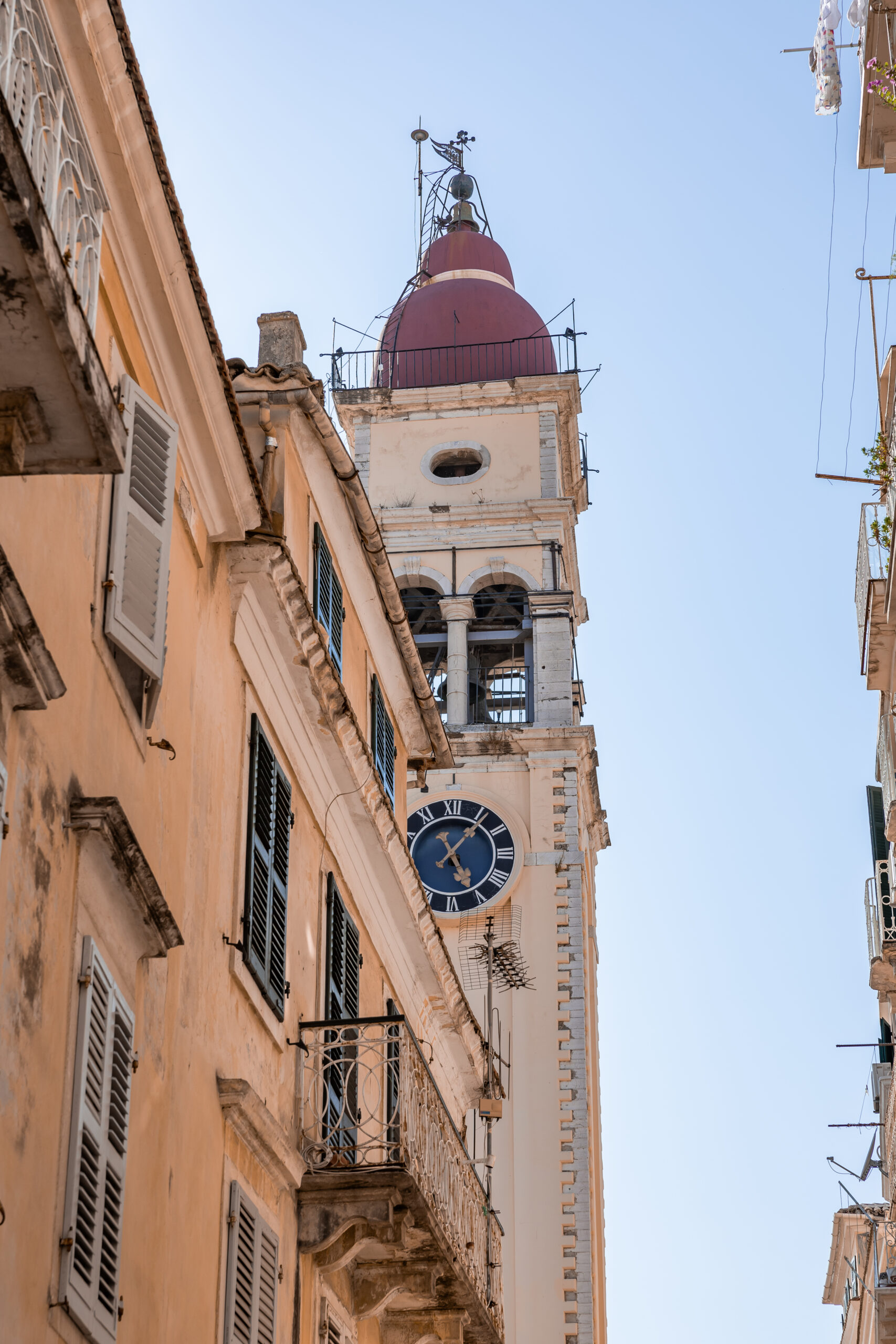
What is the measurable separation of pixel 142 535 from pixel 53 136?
2694mm

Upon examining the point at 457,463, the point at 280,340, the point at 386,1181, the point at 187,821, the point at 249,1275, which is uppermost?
the point at 457,463

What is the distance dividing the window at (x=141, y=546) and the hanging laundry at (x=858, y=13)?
7.79m

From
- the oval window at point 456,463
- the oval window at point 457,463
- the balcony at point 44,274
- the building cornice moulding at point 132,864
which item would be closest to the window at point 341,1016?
the building cornice moulding at point 132,864

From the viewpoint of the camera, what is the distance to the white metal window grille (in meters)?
6.77

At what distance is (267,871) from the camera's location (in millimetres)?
12078

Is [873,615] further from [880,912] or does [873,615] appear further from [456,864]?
[456,864]

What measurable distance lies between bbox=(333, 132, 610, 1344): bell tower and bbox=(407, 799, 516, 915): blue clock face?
36 millimetres

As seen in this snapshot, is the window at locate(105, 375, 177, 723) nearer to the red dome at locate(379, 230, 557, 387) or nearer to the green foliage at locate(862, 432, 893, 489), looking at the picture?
the green foliage at locate(862, 432, 893, 489)

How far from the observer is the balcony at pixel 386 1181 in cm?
1215

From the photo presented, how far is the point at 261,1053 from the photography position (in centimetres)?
1176

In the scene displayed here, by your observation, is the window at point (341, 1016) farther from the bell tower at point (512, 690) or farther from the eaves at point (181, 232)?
the bell tower at point (512, 690)

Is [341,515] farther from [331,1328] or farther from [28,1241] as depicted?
[28,1241]

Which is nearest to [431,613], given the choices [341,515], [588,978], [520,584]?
[520,584]

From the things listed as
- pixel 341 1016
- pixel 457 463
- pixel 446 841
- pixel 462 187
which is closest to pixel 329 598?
pixel 341 1016
